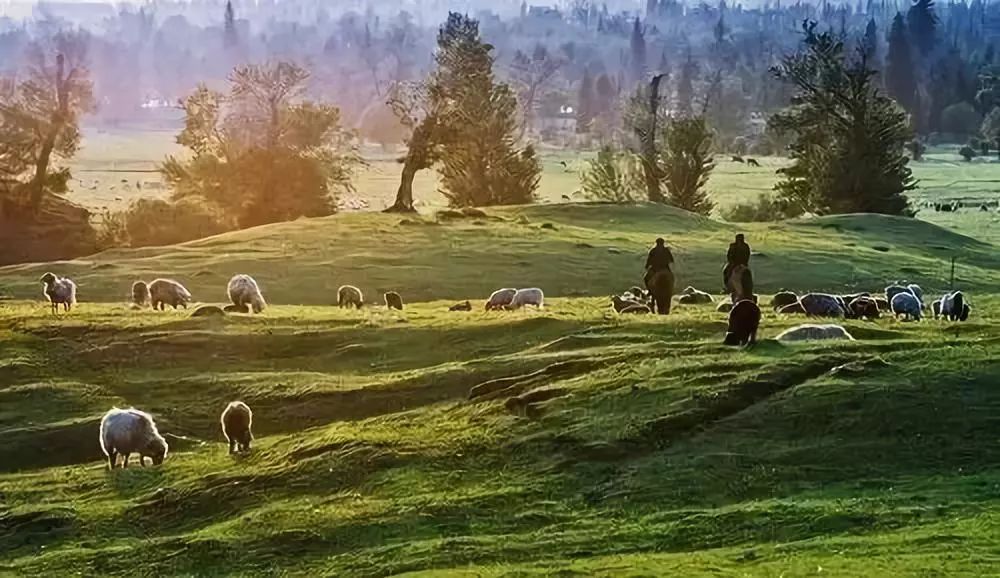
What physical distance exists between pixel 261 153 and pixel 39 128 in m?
15.4

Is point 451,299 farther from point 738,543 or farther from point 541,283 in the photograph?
point 738,543

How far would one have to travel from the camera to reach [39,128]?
9169 cm

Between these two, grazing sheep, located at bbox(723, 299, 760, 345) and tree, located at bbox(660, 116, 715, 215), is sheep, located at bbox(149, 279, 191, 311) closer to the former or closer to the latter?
grazing sheep, located at bbox(723, 299, 760, 345)

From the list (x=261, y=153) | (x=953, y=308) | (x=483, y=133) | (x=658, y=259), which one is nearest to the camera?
(x=658, y=259)

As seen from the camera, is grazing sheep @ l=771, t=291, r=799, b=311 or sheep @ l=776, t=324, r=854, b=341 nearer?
sheep @ l=776, t=324, r=854, b=341

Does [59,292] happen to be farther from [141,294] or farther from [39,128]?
[39,128]

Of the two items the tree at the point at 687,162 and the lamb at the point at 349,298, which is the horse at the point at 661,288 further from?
the tree at the point at 687,162

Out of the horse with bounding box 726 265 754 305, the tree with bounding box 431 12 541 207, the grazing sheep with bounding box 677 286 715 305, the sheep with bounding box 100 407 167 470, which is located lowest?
the sheep with bounding box 100 407 167 470

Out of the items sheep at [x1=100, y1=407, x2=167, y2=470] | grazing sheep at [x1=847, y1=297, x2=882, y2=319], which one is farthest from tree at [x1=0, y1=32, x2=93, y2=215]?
sheep at [x1=100, y1=407, x2=167, y2=470]

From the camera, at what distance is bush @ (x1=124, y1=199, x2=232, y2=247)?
89.7 metres

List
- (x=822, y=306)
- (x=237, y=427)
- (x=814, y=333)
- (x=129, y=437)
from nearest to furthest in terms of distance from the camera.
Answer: (x=129, y=437)
(x=237, y=427)
(x=814, y=333)
(x=822, y=306)

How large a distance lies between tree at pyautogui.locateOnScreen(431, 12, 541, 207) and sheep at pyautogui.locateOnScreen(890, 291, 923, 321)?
62458mm

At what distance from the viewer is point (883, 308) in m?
43.4

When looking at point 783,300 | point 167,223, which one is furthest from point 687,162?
point 783,300
